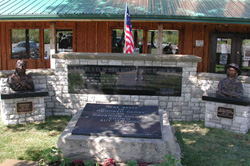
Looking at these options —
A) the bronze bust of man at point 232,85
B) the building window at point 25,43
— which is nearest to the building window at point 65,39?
the building window at point 25,43

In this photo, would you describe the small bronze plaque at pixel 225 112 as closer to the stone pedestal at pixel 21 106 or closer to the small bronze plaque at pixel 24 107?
the stone pedestal at pixel 21 106

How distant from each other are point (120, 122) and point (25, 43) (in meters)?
9.14

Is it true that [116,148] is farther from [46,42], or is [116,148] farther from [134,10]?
[46,42]

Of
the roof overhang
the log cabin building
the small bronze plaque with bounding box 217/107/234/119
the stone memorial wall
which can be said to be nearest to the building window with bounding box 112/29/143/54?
the log cabin building

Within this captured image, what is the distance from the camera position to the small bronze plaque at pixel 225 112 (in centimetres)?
707

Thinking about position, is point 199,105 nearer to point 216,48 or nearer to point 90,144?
point 90,144

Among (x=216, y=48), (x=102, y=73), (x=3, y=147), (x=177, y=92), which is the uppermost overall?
(x=216, y=48)

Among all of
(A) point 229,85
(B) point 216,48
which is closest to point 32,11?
(A) point 229,85

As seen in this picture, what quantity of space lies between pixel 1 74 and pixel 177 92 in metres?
5.13

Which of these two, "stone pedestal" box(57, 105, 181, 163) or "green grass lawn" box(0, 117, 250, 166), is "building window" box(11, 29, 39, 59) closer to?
"green grass lawn" box(0, 117, 250, 166)

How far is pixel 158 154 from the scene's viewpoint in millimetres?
4941

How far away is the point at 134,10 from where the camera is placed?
9.65 metres

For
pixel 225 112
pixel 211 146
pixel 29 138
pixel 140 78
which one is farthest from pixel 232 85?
pixel 29 138

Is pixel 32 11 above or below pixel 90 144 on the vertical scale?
above
